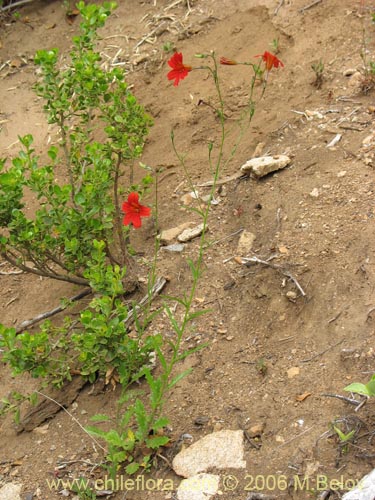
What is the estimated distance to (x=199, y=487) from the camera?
2.60 metres

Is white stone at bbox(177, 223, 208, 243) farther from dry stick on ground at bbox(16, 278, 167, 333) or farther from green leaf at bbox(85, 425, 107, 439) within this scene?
green leaf at bbox(85, 425, 107, 439)

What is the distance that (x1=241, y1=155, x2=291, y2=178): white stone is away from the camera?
377cm

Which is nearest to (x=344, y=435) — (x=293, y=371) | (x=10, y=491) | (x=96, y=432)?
(x=293, y=371)

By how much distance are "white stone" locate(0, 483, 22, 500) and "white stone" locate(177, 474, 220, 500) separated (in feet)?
2.34

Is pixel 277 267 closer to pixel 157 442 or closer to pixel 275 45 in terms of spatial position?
pixel 157 442

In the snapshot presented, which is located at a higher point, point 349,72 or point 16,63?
point 16,63

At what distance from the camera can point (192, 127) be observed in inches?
179

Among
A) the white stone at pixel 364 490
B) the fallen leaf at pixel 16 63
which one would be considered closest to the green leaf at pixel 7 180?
the white stone at pixel 364 490

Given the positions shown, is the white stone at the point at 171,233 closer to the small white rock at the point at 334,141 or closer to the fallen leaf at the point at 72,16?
the small white rock at the point at 334,141

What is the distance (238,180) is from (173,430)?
1.55 meters

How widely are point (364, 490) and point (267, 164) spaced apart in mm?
1936

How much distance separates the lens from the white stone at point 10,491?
9.53 ft

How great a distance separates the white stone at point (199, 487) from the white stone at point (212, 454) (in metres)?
0.03

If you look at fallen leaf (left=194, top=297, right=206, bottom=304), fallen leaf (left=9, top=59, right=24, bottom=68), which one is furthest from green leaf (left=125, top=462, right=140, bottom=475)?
fallen leaf (left=9, top=59, right=24, bottom=68)
